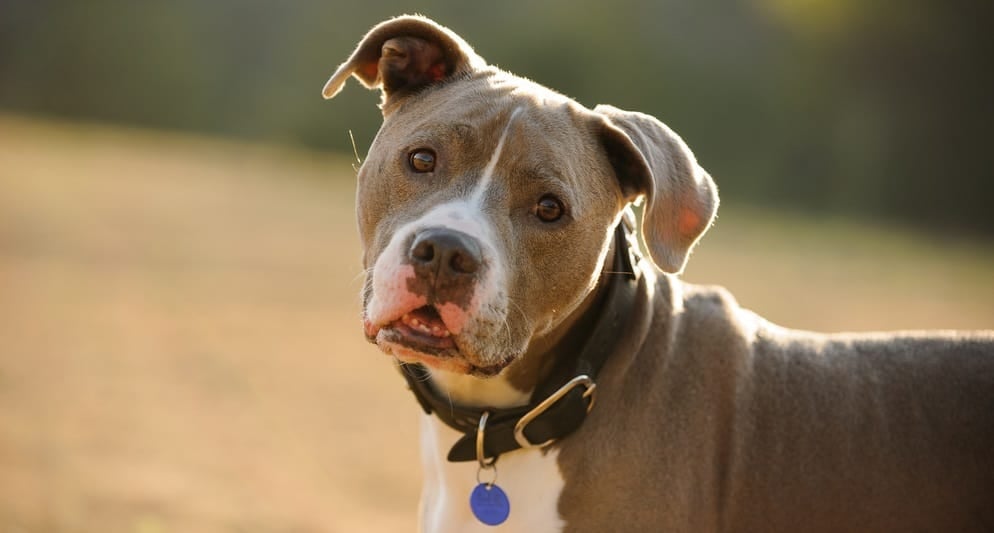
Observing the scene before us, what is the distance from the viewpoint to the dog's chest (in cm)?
368

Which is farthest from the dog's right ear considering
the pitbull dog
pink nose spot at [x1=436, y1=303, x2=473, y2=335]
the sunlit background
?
the sunlit background

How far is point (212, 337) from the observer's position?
36.6 feet

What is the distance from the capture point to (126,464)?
698 cm

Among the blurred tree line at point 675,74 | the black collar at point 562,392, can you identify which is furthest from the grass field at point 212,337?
the blurred tree line at point 675,74

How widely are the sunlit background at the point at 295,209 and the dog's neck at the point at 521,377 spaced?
2.75 metres

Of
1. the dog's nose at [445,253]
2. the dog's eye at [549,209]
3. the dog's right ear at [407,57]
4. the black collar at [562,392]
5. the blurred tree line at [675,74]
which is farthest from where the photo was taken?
the blurred tree line at [675,74]

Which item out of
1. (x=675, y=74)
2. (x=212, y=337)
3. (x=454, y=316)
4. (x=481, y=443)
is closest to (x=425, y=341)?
(x=454, y=316)

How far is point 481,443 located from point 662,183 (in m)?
1.09

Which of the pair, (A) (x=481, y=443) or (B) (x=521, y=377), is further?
(B) (x=521, y=377)

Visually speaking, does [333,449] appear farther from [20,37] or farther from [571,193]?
[20,37]

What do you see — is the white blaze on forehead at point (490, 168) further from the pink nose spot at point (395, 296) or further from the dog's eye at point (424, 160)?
the pink nose spot at point (395, 296)

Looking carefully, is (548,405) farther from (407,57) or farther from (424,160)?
(407,57)

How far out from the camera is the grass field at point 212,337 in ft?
22.1

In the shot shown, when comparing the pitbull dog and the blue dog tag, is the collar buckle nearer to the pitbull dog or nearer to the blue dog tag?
the pitbull dog
